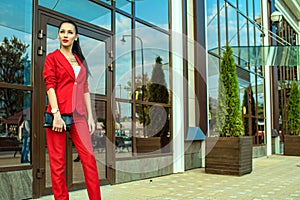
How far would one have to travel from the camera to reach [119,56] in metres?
4.48

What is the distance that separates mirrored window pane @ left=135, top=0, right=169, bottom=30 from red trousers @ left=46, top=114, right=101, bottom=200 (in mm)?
2934

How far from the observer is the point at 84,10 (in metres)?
4.02

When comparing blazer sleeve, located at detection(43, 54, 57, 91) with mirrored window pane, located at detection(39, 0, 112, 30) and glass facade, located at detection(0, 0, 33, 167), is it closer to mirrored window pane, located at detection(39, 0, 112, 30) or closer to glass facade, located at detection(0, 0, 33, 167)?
glass facade, located at detection(0, 0, 33, 167)

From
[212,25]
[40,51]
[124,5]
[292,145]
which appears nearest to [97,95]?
[40,51]

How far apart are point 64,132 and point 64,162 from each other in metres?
0.19

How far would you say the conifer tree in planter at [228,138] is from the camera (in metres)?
5.15

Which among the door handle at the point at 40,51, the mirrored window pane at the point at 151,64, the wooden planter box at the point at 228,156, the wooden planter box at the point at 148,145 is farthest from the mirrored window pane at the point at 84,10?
the wooden planter box at the point at 228,156

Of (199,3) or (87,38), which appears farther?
(199,3)

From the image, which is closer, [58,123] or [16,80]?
[58,123]

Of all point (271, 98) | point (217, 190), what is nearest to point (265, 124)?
point (271, 98)

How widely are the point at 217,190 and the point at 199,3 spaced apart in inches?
140

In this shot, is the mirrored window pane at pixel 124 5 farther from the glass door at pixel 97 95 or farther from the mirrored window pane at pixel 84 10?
the glass door at pixel 97 95

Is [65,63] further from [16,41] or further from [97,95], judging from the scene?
[97,95]

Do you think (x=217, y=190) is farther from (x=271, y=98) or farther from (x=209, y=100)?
(x=271, y=98)
